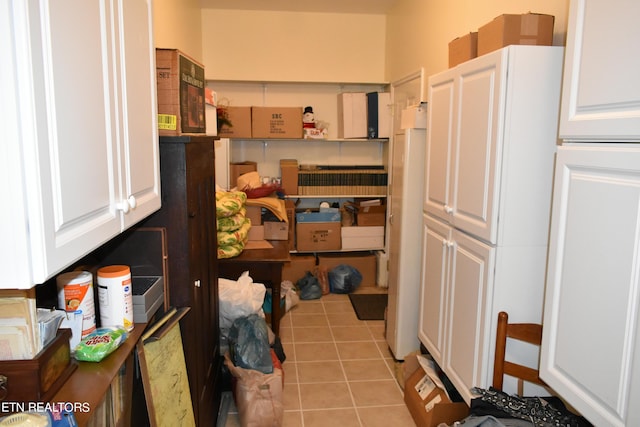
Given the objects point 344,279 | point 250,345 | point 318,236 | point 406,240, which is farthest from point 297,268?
point 250,345

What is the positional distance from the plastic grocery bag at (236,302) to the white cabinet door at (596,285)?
173 centimetres

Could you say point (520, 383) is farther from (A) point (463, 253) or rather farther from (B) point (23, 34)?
(B) point (23, 34)

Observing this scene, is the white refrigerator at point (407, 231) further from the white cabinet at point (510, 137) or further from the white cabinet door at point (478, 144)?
the white cabinet at point (510, 137)

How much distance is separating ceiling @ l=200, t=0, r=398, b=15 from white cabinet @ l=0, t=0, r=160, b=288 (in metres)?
3.39

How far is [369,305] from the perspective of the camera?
14.4ft

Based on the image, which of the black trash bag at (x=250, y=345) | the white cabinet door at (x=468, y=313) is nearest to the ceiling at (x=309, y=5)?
the white cabinet door at (x=468, y=313)

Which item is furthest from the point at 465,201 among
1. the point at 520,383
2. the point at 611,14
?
the point at 611,14

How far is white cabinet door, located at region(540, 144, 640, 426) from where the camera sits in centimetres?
110

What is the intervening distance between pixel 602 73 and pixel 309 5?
3.81 metres

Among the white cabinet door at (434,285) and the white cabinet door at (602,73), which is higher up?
the white cabinet door at (602,73)

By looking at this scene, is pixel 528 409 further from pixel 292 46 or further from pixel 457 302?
pixel 292 46

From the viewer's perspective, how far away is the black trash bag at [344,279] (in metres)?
4.75

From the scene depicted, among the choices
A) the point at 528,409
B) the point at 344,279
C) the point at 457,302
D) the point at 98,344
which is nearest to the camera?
the point at 98,344

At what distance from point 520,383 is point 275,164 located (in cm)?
364
